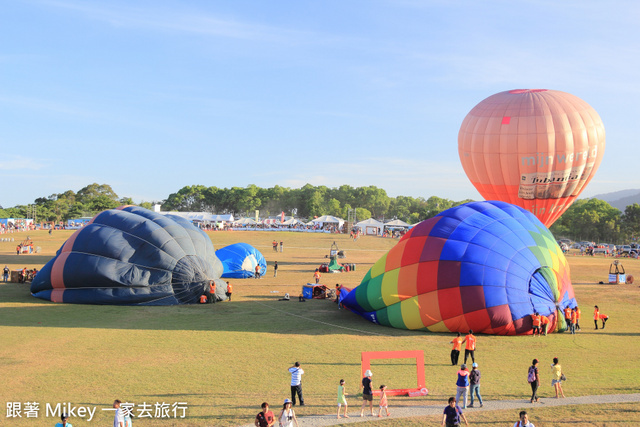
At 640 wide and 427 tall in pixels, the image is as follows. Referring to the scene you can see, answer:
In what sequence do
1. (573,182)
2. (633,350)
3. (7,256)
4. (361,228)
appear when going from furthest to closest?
1. (361,228)
2. (7,256)
3. (573,182)
4. (633,350)

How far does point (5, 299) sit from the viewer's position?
25.3 m

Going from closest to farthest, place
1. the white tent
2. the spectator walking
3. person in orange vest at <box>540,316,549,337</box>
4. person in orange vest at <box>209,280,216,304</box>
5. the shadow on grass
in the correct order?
the spectator walking
person in orange vest at <box>540,316,549,337</box>
the shadow on grass
person in orange vest at <box>209,280,216,304</box>
the white tent

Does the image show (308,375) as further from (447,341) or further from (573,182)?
(573,182)

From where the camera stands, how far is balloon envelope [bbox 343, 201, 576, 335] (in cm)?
1869

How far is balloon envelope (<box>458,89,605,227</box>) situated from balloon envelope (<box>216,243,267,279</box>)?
17591 mm

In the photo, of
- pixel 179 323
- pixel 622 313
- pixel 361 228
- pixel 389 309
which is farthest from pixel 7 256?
pixel 361 228

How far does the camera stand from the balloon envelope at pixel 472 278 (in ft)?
61.3

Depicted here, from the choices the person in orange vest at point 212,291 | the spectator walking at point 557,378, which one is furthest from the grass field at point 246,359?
the person in orange vest at point 212,291

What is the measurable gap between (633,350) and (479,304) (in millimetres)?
4836

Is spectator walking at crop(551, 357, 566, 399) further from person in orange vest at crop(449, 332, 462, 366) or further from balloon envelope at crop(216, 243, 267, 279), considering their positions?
balloon envelope at crop(216, 243, 267, 279)

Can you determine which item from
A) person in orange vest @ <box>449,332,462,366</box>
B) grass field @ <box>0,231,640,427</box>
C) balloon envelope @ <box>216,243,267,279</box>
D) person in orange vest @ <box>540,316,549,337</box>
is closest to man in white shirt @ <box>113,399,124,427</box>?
grass field @ <box>0,231,640,427</box>

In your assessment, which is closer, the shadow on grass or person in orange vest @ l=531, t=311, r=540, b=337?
person in orange vest @ l=531, t=311, r=540, b=337

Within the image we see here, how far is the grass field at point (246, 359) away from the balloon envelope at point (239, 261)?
29.8 ft

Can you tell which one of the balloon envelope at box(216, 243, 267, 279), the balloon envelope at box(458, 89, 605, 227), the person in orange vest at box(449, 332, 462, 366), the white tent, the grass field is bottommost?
the grass field
